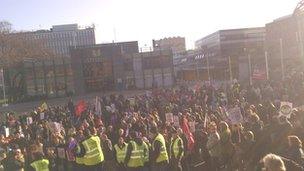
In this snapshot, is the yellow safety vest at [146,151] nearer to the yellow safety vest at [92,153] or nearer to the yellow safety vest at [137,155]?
the yellow safety vest at [137,155]

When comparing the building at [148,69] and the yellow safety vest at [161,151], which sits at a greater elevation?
the building at [148,69]

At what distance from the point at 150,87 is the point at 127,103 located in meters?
38.0

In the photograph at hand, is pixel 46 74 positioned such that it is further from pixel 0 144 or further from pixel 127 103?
pixel 0 144

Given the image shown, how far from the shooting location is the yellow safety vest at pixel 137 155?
15.6 meters

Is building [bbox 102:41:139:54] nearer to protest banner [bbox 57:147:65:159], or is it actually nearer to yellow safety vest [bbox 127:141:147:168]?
protest banner [bbox 57:147:65:159]

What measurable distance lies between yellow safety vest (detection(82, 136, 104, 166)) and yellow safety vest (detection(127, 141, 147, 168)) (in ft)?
3.31

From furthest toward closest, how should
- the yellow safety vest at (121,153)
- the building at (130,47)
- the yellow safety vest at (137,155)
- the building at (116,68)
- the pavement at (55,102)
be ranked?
the building at (130,47) < the building at (116,68) < the pavement at (55,102) < the yellow safety vest at (121,153) < the yellow safety vest at (137,155)

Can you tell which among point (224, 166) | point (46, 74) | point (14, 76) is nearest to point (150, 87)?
point (46, 74)

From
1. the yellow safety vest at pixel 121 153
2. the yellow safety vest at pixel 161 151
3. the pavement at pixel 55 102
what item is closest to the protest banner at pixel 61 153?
the yellow safety vest at pixel 121 153

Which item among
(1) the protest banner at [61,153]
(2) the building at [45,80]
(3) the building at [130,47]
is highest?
(3) the building at [130,47]

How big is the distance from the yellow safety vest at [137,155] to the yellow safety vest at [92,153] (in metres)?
1.01

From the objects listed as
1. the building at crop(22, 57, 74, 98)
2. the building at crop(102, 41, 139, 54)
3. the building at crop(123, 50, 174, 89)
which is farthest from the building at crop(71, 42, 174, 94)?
the building at crop(102, 41, 139, 54)

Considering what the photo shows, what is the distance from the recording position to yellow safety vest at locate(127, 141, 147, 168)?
51.1 feet

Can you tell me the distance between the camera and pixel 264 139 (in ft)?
48.0
